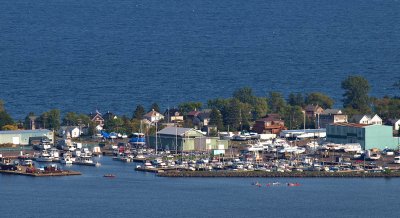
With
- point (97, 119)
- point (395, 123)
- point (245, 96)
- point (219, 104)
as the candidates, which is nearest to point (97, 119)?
point (97, 119)

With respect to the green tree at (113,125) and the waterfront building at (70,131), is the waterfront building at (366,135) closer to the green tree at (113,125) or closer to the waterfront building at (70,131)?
the green tree at (113,125)

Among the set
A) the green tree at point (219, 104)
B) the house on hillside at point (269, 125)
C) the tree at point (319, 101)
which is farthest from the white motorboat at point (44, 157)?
the tree at point (319, 101)

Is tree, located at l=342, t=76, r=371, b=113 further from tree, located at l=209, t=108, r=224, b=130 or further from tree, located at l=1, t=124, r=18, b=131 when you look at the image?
tree, located at l=1, t=124, r=18, b=131

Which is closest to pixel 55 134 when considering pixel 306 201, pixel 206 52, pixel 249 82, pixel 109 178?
pixel 109 178

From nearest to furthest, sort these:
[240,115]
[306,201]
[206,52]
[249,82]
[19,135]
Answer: [306,201] < [19,135] < [240,115] < [249,82] < [206,52]

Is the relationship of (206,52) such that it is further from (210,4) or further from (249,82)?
(210,4)

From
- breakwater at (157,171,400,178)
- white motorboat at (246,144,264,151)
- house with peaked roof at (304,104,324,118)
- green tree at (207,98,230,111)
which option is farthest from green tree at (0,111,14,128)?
house with peaked roof at (304,104,324,118)

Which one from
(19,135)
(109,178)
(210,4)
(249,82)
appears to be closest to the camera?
(109,178)

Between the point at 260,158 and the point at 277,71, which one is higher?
the point at 277,71

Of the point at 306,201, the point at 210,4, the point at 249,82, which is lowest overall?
the point at 306,201
